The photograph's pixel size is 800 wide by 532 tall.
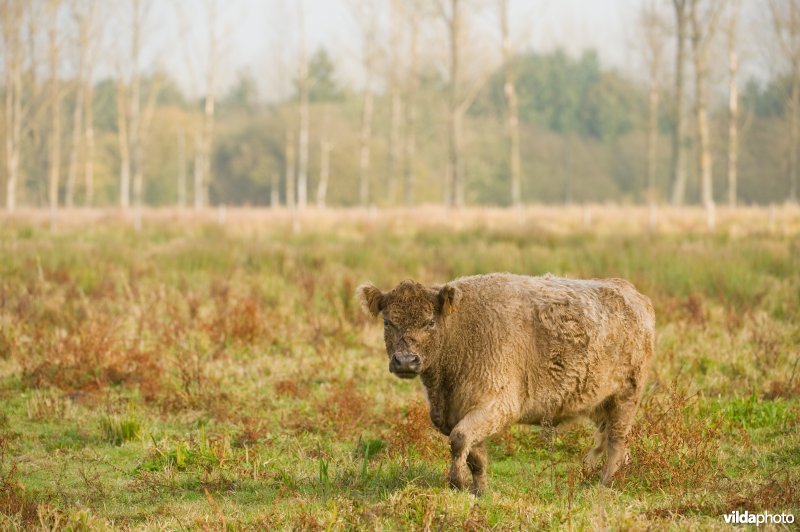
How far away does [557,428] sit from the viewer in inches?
271

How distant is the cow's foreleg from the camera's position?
18.7 ft

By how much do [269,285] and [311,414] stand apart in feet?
21.3

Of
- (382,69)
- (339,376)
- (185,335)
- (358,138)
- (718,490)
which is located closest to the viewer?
(718,490)

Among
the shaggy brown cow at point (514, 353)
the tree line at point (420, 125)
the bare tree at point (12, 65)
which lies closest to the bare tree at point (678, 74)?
the tree line at point (420, 125)

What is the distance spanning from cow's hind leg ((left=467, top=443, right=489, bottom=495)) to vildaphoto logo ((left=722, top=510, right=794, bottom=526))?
1.58 meters

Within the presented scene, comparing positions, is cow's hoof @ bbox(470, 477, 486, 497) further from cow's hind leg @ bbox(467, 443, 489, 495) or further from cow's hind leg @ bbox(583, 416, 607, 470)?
cow's hind leg @ bbox(583, 416, 607, 470)

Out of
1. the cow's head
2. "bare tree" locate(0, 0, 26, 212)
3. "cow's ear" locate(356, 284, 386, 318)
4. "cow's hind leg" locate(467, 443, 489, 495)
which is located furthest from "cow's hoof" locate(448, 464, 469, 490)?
"bare tree" locate(0, 0, 26, 212)

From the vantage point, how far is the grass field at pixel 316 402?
5.88 metres

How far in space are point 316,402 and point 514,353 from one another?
322 cm

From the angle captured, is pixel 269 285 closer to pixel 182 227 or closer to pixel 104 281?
pixel 104 281

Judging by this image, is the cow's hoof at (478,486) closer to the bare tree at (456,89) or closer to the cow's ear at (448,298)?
the cow's ear at (448,298)

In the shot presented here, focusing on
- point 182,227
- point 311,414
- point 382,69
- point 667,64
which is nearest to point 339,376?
point 311,414

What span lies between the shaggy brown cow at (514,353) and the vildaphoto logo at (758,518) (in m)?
1.20

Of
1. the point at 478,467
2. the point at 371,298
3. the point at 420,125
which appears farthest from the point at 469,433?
the point at 420,125
